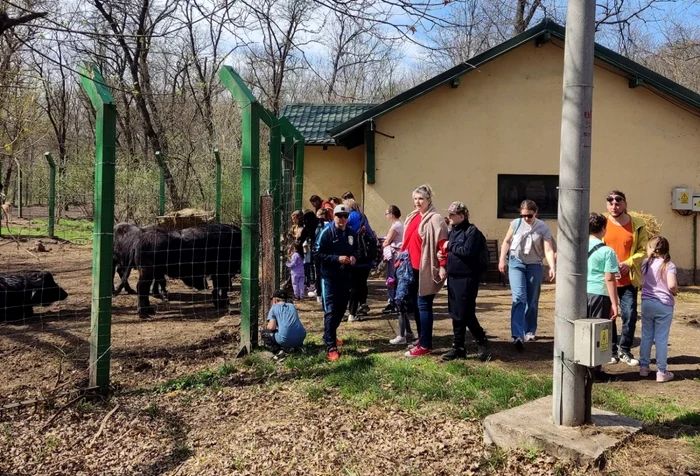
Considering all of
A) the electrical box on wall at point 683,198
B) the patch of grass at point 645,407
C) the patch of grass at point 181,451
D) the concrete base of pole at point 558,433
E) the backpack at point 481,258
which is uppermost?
the electrical box on wall at point 683,198

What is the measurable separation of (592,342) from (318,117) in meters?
12.7

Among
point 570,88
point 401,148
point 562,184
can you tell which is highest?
point 401,148

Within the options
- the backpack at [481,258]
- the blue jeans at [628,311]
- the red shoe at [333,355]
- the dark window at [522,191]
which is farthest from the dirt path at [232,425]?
the dark window at [522,191]

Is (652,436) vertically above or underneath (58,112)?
underneath

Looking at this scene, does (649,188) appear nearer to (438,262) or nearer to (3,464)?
(438,262)

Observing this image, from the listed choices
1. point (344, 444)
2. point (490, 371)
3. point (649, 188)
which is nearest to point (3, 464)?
point (344, 444)

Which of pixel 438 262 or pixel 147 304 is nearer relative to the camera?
pixel 438 262

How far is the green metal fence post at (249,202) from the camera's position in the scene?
21.1ft

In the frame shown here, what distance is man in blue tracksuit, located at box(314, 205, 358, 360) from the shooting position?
6488 millimetres

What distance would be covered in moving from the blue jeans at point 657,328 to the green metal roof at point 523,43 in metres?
7.47

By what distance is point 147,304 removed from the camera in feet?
28.6

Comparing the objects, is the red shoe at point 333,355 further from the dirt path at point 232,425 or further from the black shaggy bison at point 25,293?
the black shaggy bison at point 25,293

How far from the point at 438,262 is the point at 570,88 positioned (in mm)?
2706

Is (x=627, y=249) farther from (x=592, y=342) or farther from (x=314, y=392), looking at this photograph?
(x=314, y=392)
